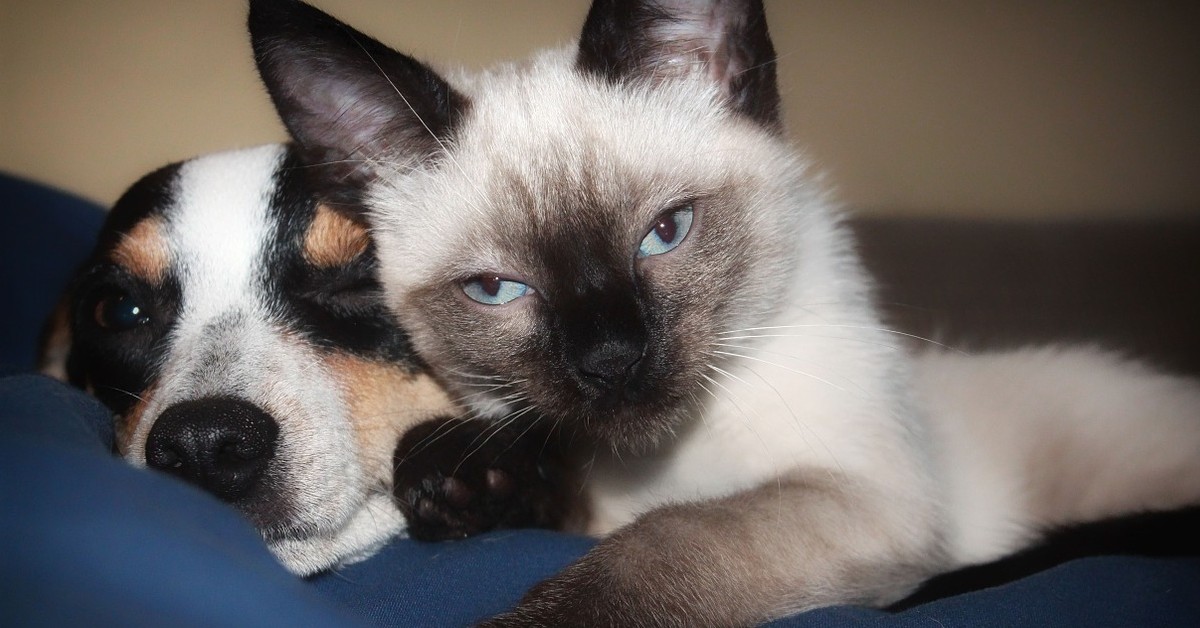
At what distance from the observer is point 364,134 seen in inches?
49.9

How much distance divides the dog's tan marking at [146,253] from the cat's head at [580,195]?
0.78 ft

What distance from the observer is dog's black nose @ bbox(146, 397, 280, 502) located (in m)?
0.96

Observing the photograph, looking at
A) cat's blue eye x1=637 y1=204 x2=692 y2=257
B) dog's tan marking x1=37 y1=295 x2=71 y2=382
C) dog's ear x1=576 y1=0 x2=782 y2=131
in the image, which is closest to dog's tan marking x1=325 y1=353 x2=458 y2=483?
cat's blue eye x1=637 y1=204 x2=692 y2=257

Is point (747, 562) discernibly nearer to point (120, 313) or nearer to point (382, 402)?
point (382, 402)

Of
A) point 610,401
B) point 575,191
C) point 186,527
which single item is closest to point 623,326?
point 610,401

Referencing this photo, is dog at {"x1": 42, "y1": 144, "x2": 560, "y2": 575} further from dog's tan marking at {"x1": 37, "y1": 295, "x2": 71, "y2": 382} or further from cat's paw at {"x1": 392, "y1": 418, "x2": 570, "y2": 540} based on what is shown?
dog's tan marking at {"x1": 37, "y1": 295, "x2": 71, "y2": 382}

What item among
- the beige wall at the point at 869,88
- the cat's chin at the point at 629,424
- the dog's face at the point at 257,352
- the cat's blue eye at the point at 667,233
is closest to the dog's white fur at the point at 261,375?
the dog's face at the point at 257,352

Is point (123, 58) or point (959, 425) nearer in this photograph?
point (959, 425)

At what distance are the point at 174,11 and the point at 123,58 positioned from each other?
0.17 meters

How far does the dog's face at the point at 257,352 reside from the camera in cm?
101

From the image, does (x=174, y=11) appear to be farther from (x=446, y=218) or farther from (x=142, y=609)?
(x=142, y=609)

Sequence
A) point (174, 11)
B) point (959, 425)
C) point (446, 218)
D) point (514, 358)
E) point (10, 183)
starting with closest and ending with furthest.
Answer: point (514, 358) < point (446, 218) < point (959, 425) < point (10, 183) < point (174, 11)

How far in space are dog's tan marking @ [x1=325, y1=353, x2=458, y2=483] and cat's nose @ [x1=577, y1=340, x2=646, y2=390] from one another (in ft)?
1.06

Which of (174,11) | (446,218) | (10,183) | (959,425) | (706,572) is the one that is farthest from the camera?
(174,11)
